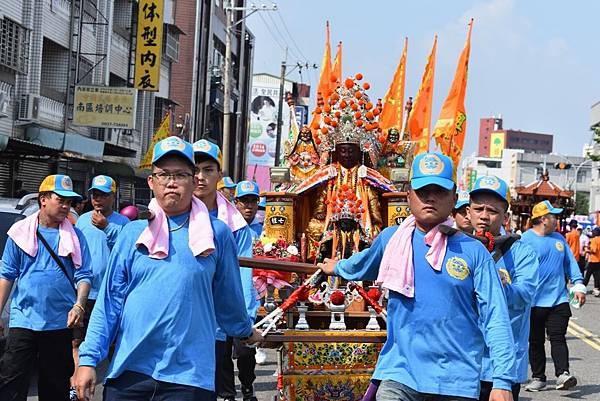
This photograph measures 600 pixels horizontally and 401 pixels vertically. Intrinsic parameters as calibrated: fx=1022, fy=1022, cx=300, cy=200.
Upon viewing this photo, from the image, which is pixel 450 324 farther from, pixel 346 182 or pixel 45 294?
pixel 346 182

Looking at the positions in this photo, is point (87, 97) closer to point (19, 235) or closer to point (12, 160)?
point (12, 160)

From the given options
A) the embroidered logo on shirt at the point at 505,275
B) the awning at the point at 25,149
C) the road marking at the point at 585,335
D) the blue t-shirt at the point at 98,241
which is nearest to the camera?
the embroidered logo on shirt at the point at 505,275

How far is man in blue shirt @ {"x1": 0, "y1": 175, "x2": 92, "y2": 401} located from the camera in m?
7.26

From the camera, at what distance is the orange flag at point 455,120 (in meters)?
18.4

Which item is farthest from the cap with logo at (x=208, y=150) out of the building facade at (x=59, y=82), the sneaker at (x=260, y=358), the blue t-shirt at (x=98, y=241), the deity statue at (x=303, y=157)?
the building facade at (x=59, y=82)

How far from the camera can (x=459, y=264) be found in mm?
5133

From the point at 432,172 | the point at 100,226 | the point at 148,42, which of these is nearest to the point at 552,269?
the point at 100,226

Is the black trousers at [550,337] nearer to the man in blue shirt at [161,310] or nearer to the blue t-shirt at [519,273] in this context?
the blue t-shirt at [519,273]

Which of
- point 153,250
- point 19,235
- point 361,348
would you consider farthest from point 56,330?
point 153,250

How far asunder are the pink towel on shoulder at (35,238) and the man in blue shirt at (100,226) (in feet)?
5.23

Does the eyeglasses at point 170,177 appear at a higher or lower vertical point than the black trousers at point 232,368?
higher

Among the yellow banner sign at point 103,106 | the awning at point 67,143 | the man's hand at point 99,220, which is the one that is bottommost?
the man's hand at point 99,220

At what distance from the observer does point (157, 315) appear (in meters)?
4.67

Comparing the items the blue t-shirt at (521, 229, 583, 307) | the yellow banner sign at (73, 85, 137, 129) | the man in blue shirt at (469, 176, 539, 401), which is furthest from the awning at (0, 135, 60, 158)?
the man in blue shirt at (469, 176, 539, 401)
